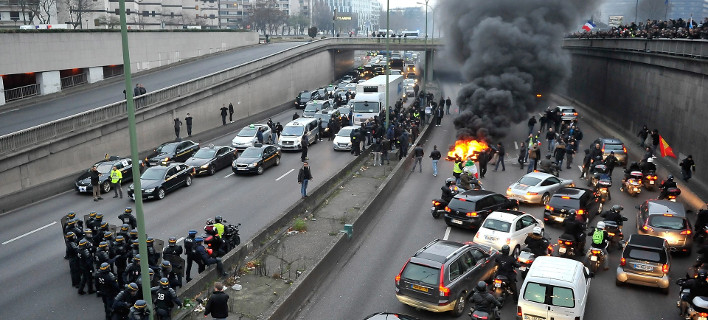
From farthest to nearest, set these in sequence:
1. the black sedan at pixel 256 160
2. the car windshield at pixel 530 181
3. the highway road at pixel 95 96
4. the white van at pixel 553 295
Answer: the highway road at pixel 95 96
the black sedan at pixel 256 160
the car windshield at pixel 530 181
the white van at pixel 553 295

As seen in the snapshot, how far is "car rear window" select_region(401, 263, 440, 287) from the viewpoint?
440 inches

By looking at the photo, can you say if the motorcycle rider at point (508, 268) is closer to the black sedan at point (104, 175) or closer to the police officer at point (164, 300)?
the police officer at point (164, 300)

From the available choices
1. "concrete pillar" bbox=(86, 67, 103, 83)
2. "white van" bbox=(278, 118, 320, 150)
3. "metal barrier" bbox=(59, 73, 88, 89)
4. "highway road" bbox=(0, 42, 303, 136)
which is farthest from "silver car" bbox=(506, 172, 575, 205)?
"concrete pillar" bbox=(86, 67, 103, 83)

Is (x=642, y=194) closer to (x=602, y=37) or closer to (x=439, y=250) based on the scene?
(x=439, y=250)

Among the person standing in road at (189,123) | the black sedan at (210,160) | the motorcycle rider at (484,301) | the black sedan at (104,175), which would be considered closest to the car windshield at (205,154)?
the black sedan at (210,160)

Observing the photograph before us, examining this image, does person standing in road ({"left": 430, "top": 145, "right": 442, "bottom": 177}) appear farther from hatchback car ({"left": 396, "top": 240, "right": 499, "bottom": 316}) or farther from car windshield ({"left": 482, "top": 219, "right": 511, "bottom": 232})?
hatchback car ({"left": 396, "top": 240, "right": 499, "bottom": 316})

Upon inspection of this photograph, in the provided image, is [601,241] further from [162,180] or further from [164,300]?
[162,180]

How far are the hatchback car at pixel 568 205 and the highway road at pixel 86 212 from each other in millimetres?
8644

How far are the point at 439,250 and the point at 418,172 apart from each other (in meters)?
13.8

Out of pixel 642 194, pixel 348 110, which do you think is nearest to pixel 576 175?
pixel 642 194

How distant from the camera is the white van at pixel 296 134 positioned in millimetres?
30297

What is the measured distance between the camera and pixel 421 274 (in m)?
11.4

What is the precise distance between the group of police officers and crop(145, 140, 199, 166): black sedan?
10.6 m

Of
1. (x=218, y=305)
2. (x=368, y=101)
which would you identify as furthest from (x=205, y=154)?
(x=218, y=305)
